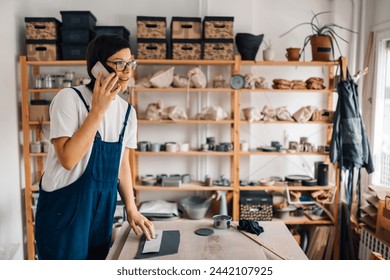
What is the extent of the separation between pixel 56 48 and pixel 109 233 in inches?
70.1

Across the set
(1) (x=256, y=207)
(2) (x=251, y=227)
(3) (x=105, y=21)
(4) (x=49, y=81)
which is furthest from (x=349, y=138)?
(4) (x=49, y=81)

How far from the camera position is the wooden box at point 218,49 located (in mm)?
2654

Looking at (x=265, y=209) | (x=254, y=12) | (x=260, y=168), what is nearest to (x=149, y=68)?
(x=254, y=12)

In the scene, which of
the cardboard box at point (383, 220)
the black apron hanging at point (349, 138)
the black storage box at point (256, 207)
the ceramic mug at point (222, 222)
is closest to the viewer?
the ceramic mug at point (222, 222)

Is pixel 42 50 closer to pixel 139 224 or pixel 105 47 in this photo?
pixel 105 47

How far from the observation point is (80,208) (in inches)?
47.8

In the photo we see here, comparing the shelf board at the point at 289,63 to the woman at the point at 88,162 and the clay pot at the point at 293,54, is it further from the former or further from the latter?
the woman at the point at 88,162

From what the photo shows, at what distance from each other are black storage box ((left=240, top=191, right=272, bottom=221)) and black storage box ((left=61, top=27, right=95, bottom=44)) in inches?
62.6

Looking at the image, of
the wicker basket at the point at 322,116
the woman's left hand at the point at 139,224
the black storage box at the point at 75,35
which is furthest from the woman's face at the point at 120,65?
the wicker basket at the point at 322,116

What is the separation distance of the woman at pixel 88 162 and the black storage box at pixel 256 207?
1492 mm

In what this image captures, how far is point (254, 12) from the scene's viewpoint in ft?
9.34

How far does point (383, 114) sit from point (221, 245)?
1589 mm

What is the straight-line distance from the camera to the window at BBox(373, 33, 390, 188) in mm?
2209
